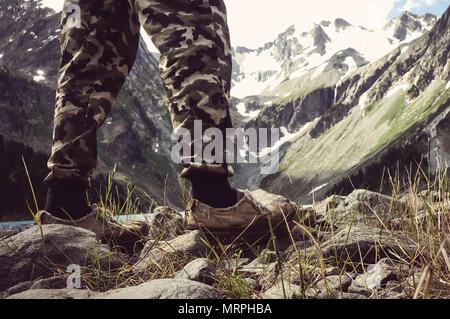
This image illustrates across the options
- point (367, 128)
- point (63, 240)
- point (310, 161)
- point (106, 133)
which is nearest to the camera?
point (63, 240)

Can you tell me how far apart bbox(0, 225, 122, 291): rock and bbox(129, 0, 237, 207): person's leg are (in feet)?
2.76

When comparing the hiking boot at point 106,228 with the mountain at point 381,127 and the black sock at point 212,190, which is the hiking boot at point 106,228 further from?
the mountain at point 381,127

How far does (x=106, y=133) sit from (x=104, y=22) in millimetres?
185853

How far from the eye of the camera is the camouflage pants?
2.63 m

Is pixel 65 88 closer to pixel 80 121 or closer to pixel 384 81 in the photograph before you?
pixel 80 121

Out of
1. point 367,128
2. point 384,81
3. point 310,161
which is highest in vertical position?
point 384,81

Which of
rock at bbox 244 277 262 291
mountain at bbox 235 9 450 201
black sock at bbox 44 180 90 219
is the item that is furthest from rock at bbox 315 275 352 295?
mountain at bbox 235 9 450 201

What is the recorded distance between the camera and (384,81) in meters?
162

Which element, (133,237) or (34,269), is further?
(133,237)

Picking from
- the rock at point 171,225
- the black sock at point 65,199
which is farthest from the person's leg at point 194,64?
the rock at point 171,225

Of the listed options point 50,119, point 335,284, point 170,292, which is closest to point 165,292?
point 170,292

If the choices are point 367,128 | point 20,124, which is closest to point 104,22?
point 367,128

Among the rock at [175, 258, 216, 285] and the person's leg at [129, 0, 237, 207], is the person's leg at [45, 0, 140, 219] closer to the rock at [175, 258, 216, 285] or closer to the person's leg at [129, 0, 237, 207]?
the person's leg at [129, 0, 237, 207]
